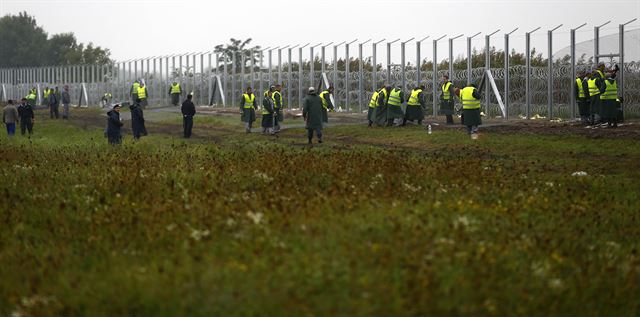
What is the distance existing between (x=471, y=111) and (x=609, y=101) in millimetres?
4471

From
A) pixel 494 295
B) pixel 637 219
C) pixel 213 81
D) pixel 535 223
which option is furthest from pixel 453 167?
pixel 213 81

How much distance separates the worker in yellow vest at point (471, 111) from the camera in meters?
29.4

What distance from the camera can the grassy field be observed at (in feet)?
26.1

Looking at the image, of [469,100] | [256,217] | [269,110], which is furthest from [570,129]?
[256,217]

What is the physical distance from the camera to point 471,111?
29547mm

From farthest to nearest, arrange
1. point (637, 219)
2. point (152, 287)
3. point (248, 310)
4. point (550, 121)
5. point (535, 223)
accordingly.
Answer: point (550, 121) → point (637, 219) → point (535, 223) → point (152, 287) → point (248, 310)

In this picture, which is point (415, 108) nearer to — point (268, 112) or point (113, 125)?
point (268, 112)

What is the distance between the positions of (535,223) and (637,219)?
255 centimetres

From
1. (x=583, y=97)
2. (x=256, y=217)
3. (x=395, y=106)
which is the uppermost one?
(x=583, y=97)

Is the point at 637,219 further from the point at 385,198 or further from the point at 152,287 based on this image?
the point at 152,287

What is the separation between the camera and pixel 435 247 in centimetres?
922

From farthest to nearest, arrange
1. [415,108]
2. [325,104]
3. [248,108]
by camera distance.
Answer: [248,108]
[415,108]
[325,104]

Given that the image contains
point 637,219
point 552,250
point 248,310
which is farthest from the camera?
point 637,219

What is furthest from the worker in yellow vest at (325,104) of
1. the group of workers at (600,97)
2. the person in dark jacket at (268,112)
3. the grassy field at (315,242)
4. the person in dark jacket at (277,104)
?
the grassy field at (315,242)
